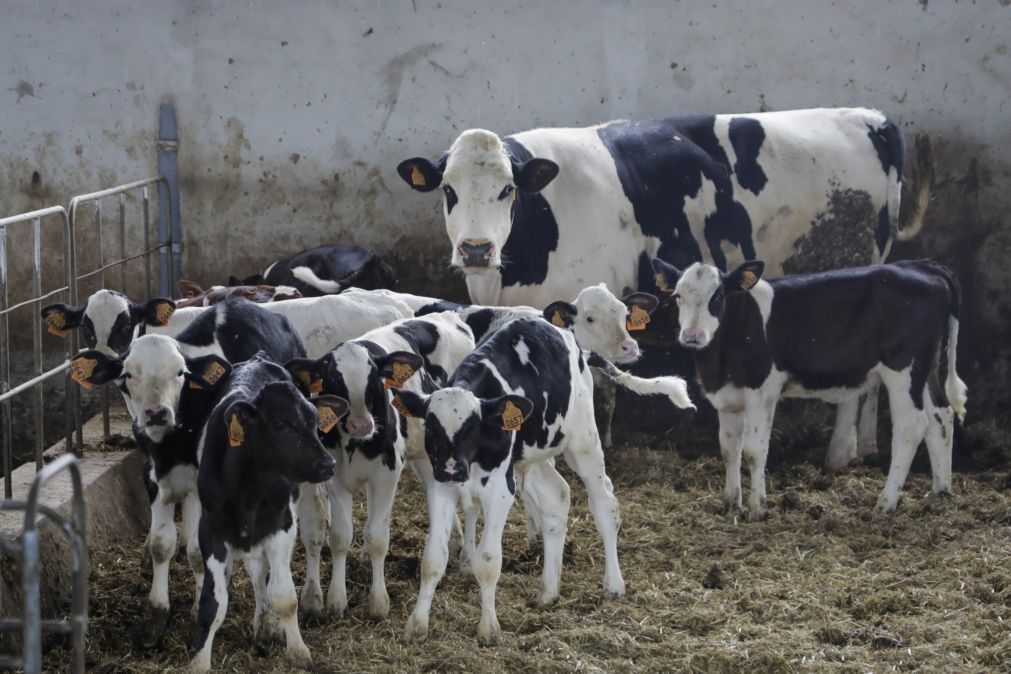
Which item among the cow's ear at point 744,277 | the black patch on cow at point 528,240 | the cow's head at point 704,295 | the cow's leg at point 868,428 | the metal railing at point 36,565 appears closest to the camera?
the metal railing at point 36,565

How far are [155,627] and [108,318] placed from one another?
192cm

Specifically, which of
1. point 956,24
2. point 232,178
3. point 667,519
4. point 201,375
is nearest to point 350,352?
point 201,375

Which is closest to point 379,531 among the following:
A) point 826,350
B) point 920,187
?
point 826,350

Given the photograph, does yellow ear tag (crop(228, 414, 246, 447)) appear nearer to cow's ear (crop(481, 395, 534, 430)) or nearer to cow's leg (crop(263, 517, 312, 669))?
cow's leg (crop(263, 517, 312, 669))

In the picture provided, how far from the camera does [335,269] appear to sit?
9.99 meters

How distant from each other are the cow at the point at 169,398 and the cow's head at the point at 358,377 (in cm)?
39

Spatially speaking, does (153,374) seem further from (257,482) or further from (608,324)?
(608,324)

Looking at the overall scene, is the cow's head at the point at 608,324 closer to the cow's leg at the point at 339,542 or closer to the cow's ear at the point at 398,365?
the cow's ear at the point at 398,365

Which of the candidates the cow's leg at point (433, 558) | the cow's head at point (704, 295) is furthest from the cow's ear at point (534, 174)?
the cow's leg at point (433, 558)

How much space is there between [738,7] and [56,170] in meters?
5.44

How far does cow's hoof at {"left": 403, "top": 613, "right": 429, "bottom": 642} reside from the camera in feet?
19.8

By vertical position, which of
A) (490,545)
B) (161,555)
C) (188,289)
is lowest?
(161,555)

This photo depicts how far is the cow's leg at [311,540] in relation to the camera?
256 inches

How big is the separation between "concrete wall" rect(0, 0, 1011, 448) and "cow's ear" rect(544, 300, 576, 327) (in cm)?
314
